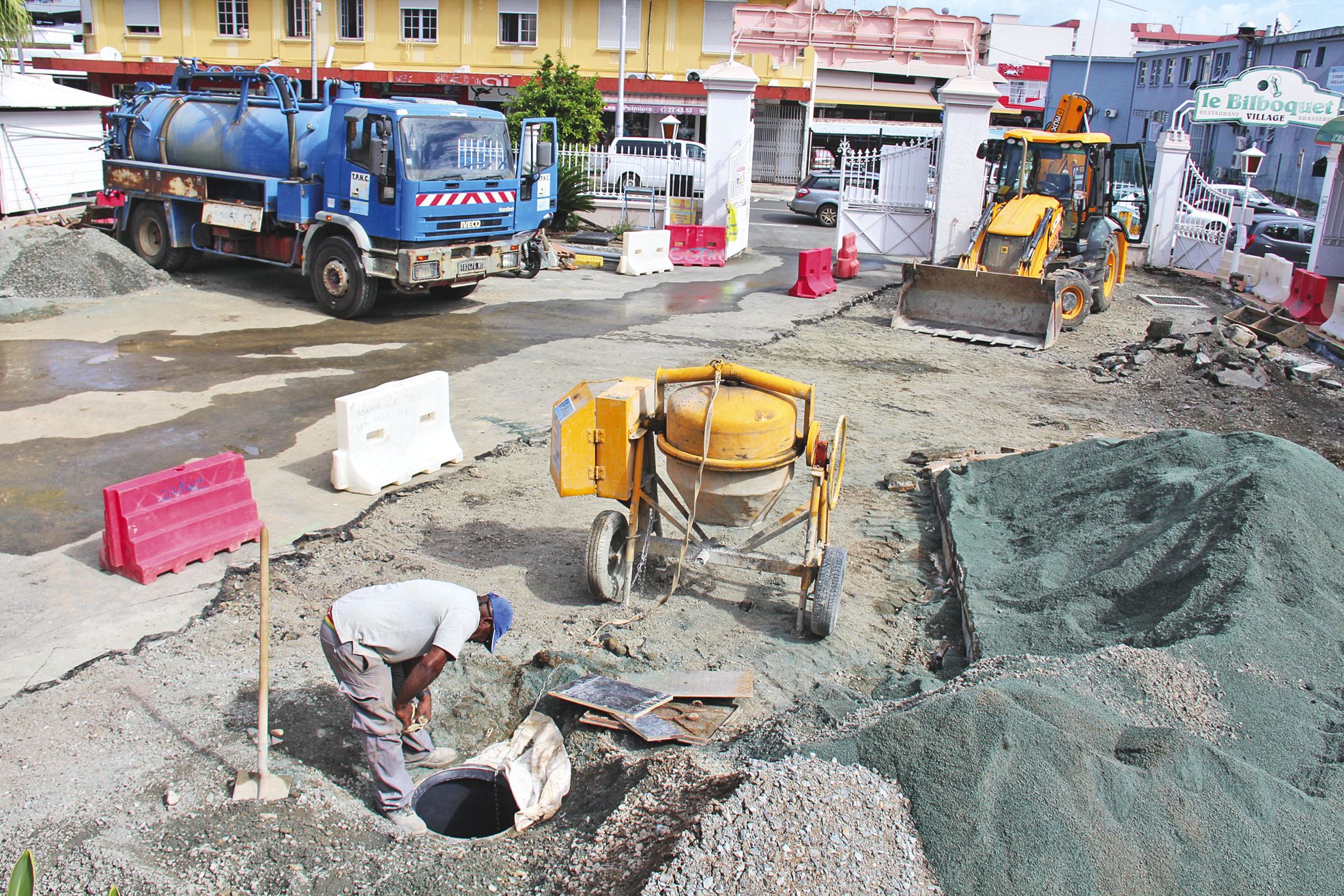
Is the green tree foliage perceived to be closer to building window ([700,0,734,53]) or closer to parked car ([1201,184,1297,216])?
building window ([700,0,734,53])

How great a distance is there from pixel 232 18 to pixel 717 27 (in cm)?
1805

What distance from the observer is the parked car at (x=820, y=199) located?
91.2ft

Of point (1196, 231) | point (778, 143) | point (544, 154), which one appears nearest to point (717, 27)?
point (778, 143)

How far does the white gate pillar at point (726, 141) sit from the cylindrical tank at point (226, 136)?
8.36 meters

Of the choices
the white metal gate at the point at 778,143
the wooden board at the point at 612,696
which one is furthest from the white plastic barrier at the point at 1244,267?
the white metal gate at the point at 778,143

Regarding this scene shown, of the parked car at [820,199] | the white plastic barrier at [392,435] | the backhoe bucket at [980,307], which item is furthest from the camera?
the parked car at [820,199]

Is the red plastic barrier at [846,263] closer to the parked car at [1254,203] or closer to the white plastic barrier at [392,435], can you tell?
the parked car at [1254,203]

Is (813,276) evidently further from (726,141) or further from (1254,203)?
(1254,203)

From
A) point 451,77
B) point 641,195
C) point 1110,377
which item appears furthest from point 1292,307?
point 451,77

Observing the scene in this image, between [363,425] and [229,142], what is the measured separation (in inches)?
347

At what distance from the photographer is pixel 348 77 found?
1490 inches

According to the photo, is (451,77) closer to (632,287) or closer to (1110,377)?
(632,287)

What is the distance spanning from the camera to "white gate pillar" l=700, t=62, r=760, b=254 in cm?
1995

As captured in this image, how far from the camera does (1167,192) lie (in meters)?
20.9
